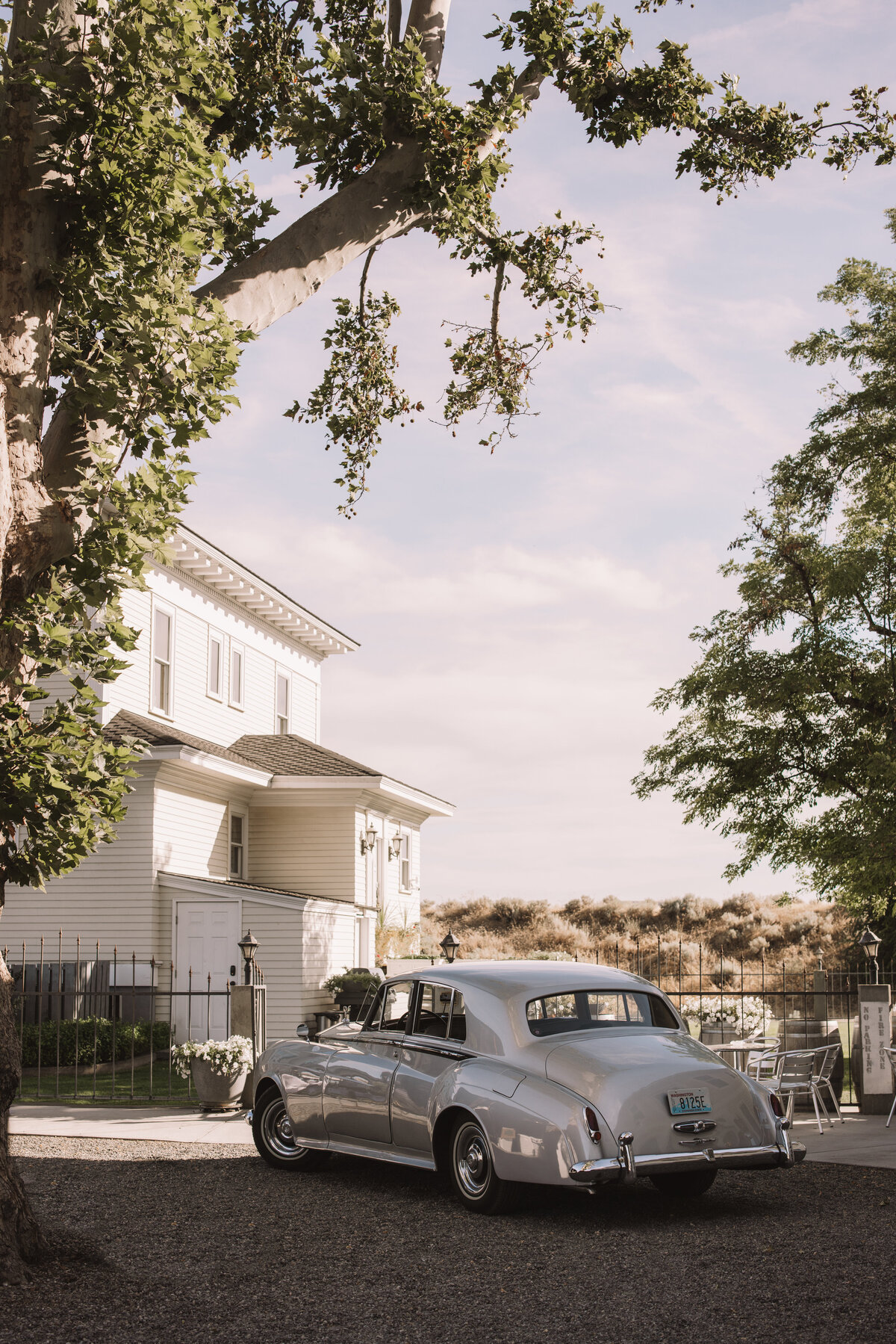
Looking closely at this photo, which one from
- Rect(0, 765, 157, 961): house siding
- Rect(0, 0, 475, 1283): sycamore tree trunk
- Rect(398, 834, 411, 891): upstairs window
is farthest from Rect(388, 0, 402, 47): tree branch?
Rect(398, 834, 411, 891): upstairs window

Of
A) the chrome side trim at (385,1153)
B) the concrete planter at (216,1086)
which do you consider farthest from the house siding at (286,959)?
the chrome side trim at (385,1153)

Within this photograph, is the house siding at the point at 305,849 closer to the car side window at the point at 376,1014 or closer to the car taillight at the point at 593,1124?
the car side window at the point at 376,1014

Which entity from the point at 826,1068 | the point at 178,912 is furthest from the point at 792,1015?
the point at 178,912

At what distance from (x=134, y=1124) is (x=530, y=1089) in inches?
284

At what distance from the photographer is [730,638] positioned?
74.8ft

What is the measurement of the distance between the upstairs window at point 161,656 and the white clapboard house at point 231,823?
0.12ft

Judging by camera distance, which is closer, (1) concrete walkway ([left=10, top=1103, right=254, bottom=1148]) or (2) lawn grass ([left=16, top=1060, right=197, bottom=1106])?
(1) concrete walkway ([left=10, top=1103, right=254, bottom=1148])

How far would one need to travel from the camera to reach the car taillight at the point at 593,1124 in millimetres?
7508

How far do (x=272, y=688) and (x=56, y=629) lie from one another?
2263 centimetres

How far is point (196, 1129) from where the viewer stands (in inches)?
512

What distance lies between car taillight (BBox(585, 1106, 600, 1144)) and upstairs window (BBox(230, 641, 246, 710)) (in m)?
20.8

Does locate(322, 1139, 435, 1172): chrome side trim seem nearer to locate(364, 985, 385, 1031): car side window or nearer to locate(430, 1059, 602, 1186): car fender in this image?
locate(430, 1059, 602, 1186): car fender

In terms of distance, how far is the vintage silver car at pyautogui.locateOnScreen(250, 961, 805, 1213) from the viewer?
25.1 ft

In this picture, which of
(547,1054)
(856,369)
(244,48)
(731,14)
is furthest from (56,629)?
(856,369)
